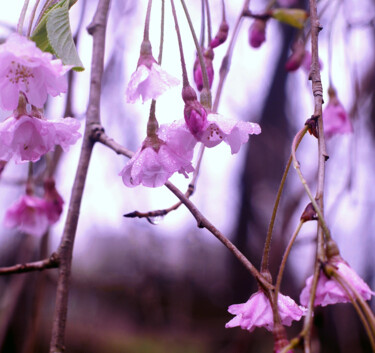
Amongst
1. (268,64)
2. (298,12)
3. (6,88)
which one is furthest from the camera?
(268,64)

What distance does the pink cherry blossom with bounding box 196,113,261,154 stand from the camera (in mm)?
886

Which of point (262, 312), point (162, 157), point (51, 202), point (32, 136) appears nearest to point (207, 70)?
point (162, 157)

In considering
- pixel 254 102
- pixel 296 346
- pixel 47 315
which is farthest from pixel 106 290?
pixel 296 346

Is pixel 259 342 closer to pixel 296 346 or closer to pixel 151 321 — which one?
pixel 151 321

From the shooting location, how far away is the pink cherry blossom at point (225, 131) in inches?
34.9

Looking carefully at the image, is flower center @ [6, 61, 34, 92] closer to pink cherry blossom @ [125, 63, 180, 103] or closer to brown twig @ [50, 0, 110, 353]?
pink cherry blossom @ [125, 63, 180, 103]

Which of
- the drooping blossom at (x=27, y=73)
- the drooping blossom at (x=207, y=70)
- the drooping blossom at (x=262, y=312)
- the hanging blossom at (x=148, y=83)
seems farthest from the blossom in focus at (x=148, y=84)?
the drooping blossom at (x=262, y=312)

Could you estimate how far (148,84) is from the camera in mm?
866

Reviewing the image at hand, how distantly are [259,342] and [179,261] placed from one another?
9.41 feet

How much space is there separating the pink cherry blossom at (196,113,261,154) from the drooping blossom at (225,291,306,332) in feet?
0.92

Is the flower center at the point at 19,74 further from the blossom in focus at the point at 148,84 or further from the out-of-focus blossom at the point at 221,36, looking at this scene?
the out-of-focus blossom at the point at 221,36

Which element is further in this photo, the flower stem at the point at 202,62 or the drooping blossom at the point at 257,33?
the drooping blossom at the point at 257,33

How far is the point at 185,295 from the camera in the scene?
19.7 feet

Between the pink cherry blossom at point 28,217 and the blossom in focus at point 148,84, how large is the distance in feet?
3.23
